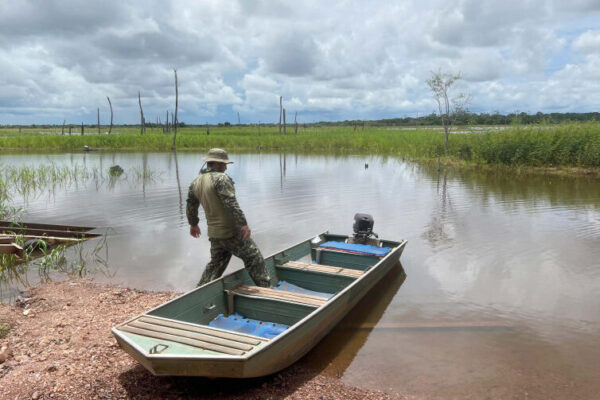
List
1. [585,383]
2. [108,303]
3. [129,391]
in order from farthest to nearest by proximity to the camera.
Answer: [108,303], [585,383], [129,391]

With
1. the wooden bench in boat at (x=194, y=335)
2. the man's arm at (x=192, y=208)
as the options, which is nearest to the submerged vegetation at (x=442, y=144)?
the man's arm at (x=192, y=208)

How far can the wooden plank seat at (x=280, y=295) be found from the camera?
482 centimetres

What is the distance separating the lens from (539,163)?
20469mm

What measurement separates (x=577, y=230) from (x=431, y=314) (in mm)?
5907

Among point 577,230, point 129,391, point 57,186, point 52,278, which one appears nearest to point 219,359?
point 129,391

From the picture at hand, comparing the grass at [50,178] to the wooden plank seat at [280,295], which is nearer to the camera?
the wooden plank seat at [280,295]

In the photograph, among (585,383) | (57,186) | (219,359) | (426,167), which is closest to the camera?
(219,359)

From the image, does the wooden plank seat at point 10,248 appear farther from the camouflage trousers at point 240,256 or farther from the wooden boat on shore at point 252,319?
the wooden boat on shore at point 252,319

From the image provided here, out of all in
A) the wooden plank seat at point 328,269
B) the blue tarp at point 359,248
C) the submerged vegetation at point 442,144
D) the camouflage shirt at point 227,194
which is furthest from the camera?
the submerged vegetation at point 442,144

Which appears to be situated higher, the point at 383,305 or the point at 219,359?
the point at 219,359

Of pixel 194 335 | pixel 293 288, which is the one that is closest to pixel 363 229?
pixel 293 288

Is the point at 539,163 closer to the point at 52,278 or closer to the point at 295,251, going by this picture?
the point at 295,251

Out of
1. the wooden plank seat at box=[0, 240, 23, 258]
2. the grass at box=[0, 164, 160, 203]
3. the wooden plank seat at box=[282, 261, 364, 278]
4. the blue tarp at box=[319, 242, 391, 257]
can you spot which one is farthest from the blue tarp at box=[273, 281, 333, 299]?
the grass at box=[0, 164, 160, 203]

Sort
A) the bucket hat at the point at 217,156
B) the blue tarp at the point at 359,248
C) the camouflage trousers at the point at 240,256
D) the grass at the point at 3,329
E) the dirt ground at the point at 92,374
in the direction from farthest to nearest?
the blue tarp at the point at 359,248 → the camouflage trousers at the point at 240,256 → the bucket hat at the point at 217,156 → the grass at the point at 3,329 → the dirt ground at the point at 92,374
